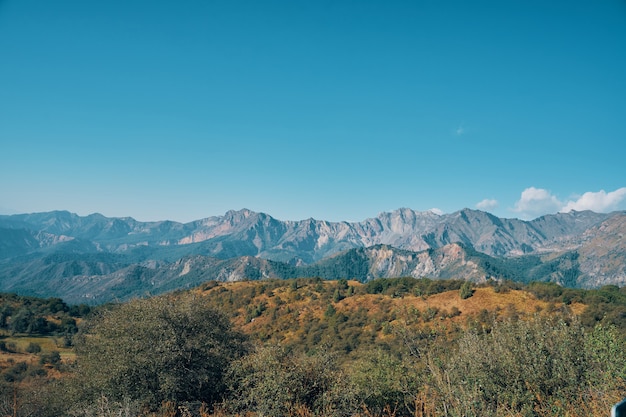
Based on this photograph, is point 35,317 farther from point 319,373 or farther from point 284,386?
point 284,386

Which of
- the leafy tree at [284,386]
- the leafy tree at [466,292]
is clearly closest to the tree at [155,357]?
the leafy tree at [284,386]

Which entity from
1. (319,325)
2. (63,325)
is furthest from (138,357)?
(63,325)

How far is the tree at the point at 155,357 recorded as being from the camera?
1911cm

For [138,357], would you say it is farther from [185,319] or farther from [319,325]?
[319,325]

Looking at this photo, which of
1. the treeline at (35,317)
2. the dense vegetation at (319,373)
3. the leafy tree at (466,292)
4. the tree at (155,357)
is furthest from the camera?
the treeline at (35,317)

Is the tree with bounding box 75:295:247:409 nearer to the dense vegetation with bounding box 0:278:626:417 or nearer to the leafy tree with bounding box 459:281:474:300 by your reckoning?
the dense vegetation with bounding box 0:278:626:417

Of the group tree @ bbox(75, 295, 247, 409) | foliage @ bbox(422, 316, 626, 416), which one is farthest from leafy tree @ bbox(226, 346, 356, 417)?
foliage @ bbox(422, 316, 626, 416)

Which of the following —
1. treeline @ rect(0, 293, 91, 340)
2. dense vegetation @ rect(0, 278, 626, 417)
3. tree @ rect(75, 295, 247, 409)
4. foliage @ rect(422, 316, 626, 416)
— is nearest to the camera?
foliage @ rect(422, 316, 626, 416)

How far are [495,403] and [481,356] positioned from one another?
222cm

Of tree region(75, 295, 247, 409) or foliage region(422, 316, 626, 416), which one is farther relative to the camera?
tree region(75, 295, 247, 409)

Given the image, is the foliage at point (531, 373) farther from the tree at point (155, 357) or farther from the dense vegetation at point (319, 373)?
the tree at point (155, 357)

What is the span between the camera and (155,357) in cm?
1961

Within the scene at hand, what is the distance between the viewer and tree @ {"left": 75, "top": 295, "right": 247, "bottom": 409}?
19113 millimetres

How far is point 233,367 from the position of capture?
64.8 ft
